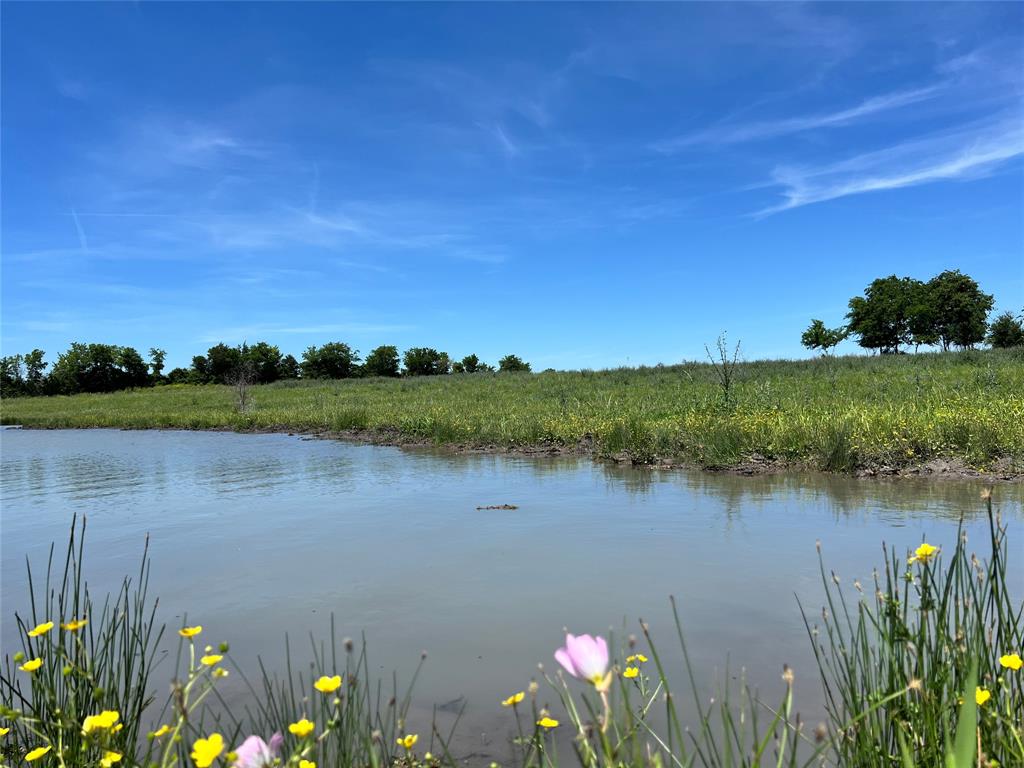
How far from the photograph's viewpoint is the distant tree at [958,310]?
184 feet

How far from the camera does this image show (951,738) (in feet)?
5.05

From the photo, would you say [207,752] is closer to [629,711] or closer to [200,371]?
[629,711]

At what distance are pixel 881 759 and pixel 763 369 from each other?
2845 cm

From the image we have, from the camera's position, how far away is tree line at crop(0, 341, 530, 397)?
68.8m

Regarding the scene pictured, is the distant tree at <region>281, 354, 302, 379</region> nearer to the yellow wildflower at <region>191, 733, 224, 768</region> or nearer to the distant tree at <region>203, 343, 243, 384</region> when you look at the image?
the distant tree at <region>203, 343, 243, 384</region>

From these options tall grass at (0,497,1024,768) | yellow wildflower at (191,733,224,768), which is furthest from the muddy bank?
yellow wildflower at (191,733,224,768)

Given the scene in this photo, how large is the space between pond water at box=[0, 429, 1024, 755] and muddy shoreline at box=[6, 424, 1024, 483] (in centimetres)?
45

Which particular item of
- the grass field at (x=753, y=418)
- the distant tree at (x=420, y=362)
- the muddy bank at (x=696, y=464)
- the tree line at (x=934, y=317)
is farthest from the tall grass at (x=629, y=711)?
the distant tree at (x=420, y=362)

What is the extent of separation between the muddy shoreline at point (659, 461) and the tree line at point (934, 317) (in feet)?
167

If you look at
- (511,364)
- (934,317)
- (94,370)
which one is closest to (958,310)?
(934,317)

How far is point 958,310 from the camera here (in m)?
56.5

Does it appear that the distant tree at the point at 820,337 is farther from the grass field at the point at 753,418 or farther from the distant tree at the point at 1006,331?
the grass field at the point at 753,418

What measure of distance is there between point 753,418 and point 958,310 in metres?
57.0

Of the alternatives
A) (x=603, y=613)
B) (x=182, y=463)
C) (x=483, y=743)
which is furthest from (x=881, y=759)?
(x=182, y=463)
